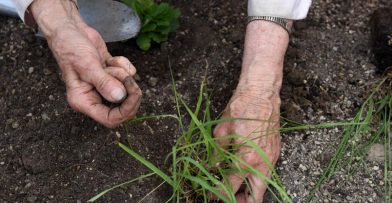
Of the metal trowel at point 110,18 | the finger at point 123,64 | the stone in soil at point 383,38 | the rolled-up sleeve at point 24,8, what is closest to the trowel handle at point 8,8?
the metal trowel at point 110,18

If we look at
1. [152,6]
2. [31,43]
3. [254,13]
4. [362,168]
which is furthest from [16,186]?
[362,168]

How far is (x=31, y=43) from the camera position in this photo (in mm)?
2066

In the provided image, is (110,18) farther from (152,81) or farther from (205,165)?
(205,165)

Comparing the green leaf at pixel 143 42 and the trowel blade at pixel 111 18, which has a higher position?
the trowel blade at pixel 111 18

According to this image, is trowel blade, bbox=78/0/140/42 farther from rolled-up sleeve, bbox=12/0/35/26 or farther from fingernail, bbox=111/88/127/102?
fingernail, bbox=111/88/127/102

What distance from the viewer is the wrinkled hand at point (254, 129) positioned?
1.54 metres

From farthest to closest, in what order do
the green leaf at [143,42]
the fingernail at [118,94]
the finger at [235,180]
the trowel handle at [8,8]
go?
the trowel handle at [8,8] → the green leaf at [143,42] → the finger at [235,180] → the fingernail at [118,94]

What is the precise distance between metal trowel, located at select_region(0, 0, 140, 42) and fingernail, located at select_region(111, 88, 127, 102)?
23.5 inches

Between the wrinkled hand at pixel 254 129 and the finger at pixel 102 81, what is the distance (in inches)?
13.1

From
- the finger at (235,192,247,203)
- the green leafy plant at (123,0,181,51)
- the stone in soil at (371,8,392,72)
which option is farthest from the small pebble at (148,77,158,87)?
the stone in soil at (371,8,392,72)

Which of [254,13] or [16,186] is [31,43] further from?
[254,13]

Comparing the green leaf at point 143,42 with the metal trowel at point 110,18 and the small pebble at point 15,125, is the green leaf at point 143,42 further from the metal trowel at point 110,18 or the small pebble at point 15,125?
the small pebble at point 15,125

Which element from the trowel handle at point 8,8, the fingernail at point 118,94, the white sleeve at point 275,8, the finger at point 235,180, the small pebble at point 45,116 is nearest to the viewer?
the fingernail at point 118,94

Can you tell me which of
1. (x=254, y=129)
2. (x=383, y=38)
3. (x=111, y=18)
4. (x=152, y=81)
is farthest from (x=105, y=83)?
(x=383, y=38)
